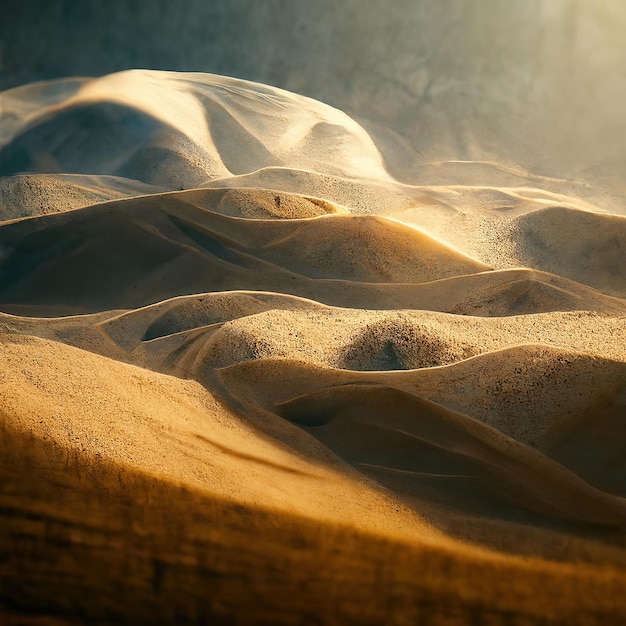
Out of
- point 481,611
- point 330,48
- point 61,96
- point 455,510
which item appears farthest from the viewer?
point 330,48

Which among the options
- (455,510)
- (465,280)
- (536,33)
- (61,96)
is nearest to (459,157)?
(536,33)

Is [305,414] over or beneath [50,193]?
beneath

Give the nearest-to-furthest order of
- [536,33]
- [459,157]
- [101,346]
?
1. [101,346]
2. [459,157]
3. [536,33]

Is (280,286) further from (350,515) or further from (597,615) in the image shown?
(597,615)

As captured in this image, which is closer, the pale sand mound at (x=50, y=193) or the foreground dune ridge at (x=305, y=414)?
the foreground dune ridge at (x=305, y=414)

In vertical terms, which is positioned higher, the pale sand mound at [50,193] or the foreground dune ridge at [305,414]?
the pale sand mound at [50,193]

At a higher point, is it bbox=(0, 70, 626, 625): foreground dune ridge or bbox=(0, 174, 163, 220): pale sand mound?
bbox=(0, 174, 163, 220): pale sand mound

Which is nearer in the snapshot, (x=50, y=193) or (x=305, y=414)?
(x=305, y=414)

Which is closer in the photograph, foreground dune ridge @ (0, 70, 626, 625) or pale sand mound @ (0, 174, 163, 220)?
foreground dune ridge @ (0, 70, 626, 625)
